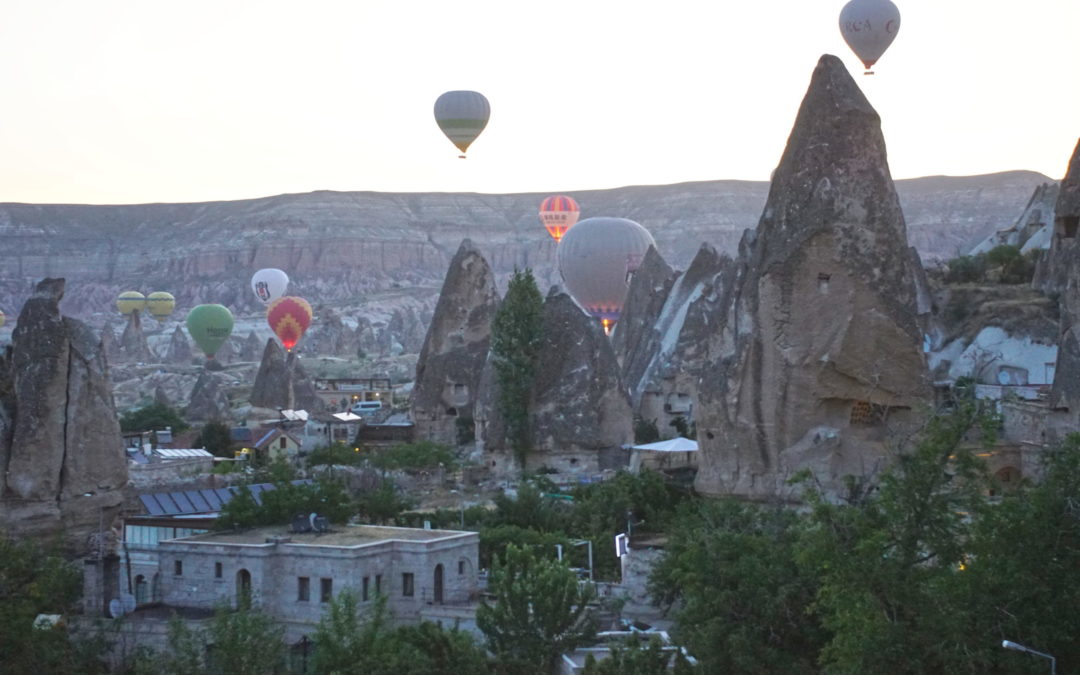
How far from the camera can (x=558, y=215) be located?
4200 inches

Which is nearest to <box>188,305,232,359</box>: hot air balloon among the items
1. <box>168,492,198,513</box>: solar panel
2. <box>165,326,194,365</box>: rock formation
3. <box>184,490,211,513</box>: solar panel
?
<box>165,326,194,365</box>: rock formation

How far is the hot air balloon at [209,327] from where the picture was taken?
11344 cm

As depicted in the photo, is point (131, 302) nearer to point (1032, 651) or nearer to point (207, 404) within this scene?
point (207, 404)

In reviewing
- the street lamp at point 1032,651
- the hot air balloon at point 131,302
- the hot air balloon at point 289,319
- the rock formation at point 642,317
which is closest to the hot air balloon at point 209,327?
the hot air balloon at point 289,319

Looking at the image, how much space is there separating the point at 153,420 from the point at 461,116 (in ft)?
60.7

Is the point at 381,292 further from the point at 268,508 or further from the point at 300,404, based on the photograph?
the point at 268,508

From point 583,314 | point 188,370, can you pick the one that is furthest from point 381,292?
point 583,314

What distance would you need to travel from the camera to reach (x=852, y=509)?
1792 centimetres

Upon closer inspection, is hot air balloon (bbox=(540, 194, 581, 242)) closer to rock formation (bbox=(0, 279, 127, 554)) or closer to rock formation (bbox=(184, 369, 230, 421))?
rock formation (bbox=(184, 369, 230, 421))

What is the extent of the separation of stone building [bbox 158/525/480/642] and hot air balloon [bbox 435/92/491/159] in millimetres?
46108

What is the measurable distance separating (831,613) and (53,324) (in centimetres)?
1653

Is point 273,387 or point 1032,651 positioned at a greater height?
point 1032,651

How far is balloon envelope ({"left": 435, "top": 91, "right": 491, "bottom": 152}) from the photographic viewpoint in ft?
233

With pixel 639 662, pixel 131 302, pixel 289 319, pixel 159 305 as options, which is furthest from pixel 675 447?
pixel 159 305
